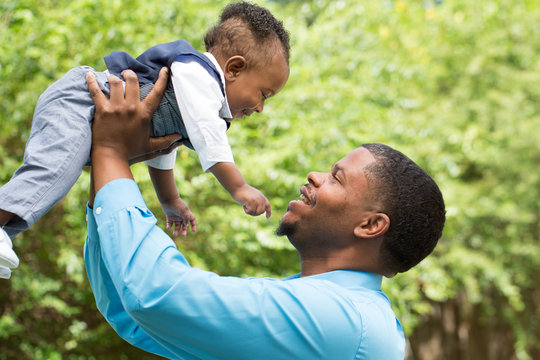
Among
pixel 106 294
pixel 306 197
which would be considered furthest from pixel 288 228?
pixel 106 294

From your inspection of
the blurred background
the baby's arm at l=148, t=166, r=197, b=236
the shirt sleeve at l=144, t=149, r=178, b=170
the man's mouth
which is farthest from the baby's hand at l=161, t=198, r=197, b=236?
the blurred background

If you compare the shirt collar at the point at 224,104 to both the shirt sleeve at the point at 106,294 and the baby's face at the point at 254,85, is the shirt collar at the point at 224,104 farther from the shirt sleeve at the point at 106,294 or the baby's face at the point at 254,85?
the shirt sleeve at the point at 106,294

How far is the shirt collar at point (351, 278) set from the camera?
6.21 ft

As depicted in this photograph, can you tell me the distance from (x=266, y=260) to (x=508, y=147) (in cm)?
643

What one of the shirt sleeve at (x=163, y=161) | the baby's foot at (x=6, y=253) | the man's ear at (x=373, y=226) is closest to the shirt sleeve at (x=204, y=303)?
the baby's foot at (x=6, y=253)

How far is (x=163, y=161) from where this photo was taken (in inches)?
82.1

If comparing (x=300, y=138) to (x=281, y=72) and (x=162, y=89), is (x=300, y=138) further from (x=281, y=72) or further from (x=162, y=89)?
(x=162, y=89)

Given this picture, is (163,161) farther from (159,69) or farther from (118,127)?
(118,127)

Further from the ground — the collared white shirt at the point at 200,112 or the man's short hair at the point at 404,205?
the collared white shirt at the point at 200,112

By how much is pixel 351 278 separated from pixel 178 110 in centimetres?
73

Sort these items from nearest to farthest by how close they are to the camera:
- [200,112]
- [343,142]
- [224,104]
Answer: [200,112] → [224,104] → [343,142]

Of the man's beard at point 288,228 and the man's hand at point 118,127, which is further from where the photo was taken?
the man's beard at point 288,228

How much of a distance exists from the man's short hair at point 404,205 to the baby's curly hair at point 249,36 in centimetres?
56

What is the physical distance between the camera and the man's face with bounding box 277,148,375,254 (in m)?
1.94
